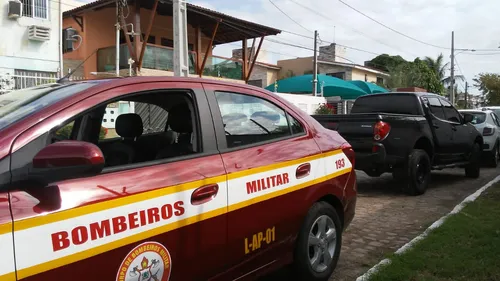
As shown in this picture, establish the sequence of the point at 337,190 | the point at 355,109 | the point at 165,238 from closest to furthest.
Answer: the point at 165,238
the point at 337,190
the point at 355,109

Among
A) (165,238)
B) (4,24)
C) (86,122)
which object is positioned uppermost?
(4,24)

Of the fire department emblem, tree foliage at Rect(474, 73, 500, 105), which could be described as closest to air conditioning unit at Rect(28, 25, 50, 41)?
the fire department emblem

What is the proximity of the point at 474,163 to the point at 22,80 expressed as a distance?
41.8ft

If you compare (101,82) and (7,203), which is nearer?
(7,203)

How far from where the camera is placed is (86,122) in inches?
113

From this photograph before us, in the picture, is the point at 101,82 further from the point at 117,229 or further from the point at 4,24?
the point at 4,24

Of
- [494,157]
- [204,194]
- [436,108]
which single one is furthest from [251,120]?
[494,157]

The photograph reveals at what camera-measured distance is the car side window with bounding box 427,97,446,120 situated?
8125 mm

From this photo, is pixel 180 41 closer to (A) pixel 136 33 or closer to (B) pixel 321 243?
(A) pixel 136 33

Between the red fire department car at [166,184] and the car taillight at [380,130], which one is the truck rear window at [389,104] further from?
the red fire department car at [166,184]

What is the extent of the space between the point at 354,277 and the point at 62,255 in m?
2.74

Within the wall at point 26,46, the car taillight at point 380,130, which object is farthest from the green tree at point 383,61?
the car taillight at point 380,130

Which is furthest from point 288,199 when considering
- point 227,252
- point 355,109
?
point 355,109

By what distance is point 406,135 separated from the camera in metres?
7.22
